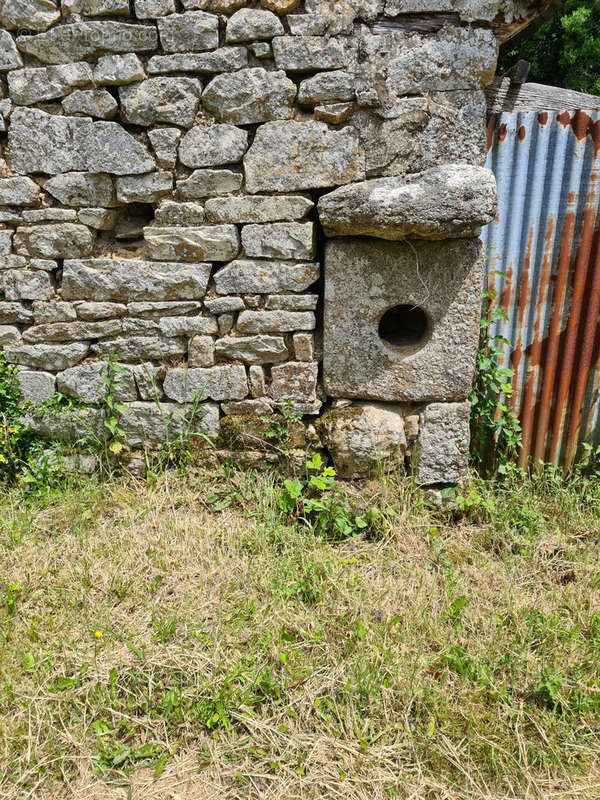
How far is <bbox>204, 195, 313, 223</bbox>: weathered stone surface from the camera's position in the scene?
2.57m

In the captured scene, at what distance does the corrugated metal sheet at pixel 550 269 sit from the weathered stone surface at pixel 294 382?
1.17 m

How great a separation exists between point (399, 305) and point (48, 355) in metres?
1.93

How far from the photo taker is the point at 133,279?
9.09 feet

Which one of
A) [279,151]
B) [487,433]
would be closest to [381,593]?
[487,433]

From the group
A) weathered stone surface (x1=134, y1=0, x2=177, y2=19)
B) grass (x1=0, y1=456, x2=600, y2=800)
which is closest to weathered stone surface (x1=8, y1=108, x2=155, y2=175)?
weathered stone surface (x1=134, y1=0, x2=177, y2=19)

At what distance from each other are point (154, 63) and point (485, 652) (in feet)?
9.72

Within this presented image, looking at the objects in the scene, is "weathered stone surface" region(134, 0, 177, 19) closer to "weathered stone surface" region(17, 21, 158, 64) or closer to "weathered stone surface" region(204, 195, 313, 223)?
"weathered stone surface" region(17, 21, 158, 64)

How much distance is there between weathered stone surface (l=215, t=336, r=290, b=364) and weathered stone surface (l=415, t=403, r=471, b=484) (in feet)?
2.68

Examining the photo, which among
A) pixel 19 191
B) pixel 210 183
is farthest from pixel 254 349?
pixel 19 191

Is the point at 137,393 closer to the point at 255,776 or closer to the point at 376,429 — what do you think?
the point at 376,429

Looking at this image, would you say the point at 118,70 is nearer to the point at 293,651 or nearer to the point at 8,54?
the point at 8,54

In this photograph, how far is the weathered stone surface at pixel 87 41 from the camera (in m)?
2.48

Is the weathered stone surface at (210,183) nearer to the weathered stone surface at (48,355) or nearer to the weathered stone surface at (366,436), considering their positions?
the weathered stone surface at (48,355)

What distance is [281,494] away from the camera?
2783mm
